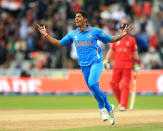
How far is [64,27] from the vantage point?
2580cm

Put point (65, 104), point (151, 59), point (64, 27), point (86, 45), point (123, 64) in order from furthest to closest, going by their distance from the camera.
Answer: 1. point (151, 59)
2. point (64, 27)
3. point (65, 104)
4. point (123, 64)
5. point (86, 45)

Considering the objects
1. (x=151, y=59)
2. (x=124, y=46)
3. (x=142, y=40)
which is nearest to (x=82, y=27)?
(x=124, y=46)

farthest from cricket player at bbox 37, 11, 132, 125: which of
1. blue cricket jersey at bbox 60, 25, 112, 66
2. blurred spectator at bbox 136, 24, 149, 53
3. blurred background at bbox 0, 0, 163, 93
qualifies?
blurred spectator at bbox 136, 24, 149, 53

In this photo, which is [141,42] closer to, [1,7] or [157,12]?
[157,12]

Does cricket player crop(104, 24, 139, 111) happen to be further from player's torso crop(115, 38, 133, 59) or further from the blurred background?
the blurred background

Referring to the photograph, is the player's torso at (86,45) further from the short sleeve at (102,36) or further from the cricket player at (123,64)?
the cricket player at (123,64)

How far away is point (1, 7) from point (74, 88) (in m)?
7.87

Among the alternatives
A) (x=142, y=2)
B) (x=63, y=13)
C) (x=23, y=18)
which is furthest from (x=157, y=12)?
(x=23, y=18)

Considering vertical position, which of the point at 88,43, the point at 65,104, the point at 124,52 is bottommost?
the point at 65,104

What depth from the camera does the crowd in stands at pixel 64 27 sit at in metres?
26.2

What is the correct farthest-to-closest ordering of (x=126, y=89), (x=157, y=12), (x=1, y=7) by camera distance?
(x=1, y=7)
(x=157, y=12)
(x=126, y=89)

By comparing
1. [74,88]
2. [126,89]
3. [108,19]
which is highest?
[108,19]

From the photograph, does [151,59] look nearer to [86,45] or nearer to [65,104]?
[65,104]

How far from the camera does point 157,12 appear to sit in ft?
89.0
